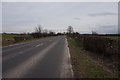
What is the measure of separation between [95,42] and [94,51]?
1312 millimetres

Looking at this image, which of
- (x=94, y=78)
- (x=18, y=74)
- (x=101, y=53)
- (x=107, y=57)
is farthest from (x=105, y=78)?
(x=101, y=53)

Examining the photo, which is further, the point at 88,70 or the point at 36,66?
the point at 36,66

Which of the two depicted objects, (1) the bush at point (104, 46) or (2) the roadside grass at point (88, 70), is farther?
(1) the bush at point (104, 46)

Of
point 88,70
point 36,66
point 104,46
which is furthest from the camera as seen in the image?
A: point 104,46

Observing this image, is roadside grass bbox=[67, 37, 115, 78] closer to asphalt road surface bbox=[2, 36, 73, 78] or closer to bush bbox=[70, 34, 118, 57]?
asphalt road surface bbox=[2, 36, 73, 78]

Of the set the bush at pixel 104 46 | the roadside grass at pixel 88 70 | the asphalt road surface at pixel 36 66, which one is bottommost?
the roadside grass at pixel 88 70

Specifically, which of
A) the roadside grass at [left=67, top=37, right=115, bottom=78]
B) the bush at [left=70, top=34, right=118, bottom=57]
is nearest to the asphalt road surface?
the roadside grass at [left=67, top=37, right=115, bottom=78]

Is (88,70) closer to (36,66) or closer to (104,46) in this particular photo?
(36,66)

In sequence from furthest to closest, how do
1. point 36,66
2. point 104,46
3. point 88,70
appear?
point 104,46
point 36,66
point 88,70

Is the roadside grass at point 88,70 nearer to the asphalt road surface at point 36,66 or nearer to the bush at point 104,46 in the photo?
the asphalt road surface at point 36,66

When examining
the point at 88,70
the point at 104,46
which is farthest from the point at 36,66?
the point at 104,46

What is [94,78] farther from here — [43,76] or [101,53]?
[101,53]

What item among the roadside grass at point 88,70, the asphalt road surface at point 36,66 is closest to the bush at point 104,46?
the roadside grass at point 88,70

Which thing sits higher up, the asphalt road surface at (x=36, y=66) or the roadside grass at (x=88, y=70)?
the asphalt road surface at (x=36, y=66)
